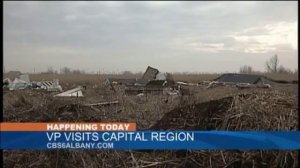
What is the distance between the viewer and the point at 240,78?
239 inches

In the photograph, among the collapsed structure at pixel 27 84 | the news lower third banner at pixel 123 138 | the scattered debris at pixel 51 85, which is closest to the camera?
the news lower third banner at pixel 123 138

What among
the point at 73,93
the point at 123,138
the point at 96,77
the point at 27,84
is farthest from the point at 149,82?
the point at 27,84

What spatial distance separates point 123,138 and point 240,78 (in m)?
1.57

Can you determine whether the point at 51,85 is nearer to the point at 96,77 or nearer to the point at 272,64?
the point at 96,77

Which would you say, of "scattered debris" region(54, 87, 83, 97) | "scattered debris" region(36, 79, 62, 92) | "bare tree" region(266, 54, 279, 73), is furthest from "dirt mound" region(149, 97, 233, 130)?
"scattered debris" region(36, 79, 62, 92)

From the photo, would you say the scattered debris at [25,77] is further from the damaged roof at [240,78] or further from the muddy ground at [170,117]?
the damaged roof at [240,78]

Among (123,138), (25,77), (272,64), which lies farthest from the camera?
(272,64)

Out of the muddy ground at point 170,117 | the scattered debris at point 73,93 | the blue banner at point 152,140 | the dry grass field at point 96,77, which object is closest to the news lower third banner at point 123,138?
the blue banner at point 152,140

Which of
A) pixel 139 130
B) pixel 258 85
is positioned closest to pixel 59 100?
pixel 139 130

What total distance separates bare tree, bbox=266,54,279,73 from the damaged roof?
0.13 meters

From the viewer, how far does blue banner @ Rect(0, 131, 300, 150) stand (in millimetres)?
5688

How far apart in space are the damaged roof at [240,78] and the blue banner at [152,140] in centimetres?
64

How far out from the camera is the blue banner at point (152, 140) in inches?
224

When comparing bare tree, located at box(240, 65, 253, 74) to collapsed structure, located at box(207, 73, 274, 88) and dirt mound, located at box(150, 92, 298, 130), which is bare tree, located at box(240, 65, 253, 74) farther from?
dirt mound, located at box(150, 92, 298, 130)
